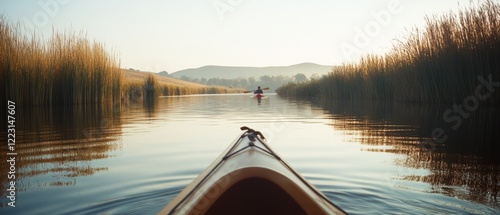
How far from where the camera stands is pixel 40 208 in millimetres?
3307

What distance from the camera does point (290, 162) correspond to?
5.21m

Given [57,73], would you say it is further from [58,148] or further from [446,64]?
[446,64]

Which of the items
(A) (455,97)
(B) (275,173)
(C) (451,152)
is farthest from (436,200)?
(A) (455,97)

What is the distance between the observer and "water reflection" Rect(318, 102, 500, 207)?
383cm

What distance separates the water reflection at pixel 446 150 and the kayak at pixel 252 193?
2099 mm

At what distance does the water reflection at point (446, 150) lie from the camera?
3830 millimetres

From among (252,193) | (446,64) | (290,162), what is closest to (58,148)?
(290,162)

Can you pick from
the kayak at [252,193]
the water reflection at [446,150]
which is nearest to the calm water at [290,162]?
the water reflection at [446,150]

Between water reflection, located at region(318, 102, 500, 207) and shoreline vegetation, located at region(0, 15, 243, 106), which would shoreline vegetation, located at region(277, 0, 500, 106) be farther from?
shoreline vegetation, located at region(0, 15, 243, 106)

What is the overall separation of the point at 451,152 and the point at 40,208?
541 cm

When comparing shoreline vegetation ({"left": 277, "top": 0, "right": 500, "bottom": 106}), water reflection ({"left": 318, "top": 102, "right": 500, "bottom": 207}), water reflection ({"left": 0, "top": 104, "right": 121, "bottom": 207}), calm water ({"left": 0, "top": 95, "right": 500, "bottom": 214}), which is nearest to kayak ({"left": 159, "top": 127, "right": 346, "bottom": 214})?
calm water ({"left": 0, "top": 95, "right": 500, "bottom": 214})

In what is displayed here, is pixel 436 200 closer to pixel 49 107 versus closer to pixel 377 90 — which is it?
pixel 49 107

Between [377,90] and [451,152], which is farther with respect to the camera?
[377,90]

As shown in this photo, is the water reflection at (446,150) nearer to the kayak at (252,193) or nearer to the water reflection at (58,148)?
the kayak at (252,193)
